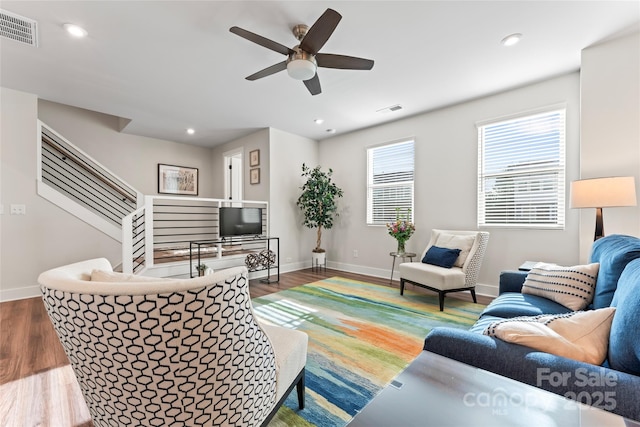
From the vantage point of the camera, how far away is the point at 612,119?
2508 mm

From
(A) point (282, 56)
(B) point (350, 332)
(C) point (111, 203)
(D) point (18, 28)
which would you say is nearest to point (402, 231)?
(B) point (350, 332)

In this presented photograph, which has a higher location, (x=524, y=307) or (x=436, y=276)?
(x=524, y=307)

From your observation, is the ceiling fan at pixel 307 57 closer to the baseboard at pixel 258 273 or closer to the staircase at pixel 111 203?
the staircase at pixel 111 203

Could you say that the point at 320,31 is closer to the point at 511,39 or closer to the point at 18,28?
the point at 511,39

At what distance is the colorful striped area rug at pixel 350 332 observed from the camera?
1557mm

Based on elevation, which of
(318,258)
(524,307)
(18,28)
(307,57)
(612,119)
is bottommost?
(318,258)

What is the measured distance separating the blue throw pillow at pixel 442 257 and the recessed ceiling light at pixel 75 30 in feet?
13.8

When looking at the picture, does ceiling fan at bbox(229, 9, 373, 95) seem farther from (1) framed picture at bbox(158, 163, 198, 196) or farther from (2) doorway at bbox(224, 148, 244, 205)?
(1) framed picture at bbox(158, 163, 198, 196)

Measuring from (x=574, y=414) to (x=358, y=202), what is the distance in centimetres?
453

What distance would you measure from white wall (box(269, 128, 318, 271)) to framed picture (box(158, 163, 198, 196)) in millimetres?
2402

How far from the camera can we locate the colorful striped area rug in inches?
61.3

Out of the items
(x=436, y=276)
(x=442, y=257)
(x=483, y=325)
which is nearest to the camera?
(x=483, y=325)

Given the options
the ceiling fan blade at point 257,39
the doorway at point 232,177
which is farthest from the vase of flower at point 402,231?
the doorway at point 232,177

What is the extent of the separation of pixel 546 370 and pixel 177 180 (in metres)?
6.56
